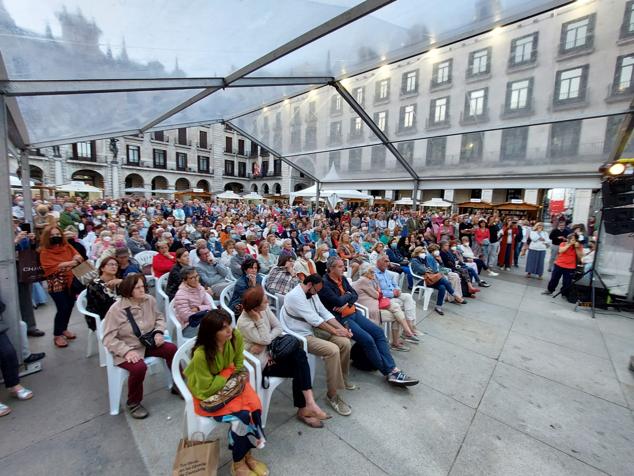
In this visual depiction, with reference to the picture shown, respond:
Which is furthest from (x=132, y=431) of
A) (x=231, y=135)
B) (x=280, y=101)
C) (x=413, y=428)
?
(x=231, y=135)

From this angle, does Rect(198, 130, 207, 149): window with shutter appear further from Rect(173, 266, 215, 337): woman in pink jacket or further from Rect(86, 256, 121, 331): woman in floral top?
Rect(173, 266, 215, 337): woman in pink jacket

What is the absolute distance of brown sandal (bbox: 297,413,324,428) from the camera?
94.9 inches

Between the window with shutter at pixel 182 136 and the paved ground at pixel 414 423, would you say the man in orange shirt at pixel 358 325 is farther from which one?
the window with shutter at pixel 182 136

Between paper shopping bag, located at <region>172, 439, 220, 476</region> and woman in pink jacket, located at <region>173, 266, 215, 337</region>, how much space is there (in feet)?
5.18

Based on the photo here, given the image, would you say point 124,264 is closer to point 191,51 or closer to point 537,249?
point 191,51

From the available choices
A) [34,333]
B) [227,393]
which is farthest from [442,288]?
[34,333]

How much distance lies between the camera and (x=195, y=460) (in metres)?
1.65

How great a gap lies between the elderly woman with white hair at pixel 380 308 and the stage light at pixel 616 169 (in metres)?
4.69

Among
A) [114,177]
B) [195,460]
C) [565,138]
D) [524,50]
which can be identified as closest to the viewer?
[195,460]

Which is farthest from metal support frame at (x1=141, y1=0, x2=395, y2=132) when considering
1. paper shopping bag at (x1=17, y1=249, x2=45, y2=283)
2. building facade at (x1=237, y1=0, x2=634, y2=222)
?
paper shopping bag at (x1=17, y1=249, x2=45, y2=283)

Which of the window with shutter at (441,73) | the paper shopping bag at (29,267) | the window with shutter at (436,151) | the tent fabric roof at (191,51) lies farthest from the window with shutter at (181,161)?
the paper shopping bag at (29,267)

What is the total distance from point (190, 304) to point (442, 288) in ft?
14.4

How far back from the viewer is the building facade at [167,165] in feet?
87.8

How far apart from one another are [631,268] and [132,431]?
8883 millimetres
